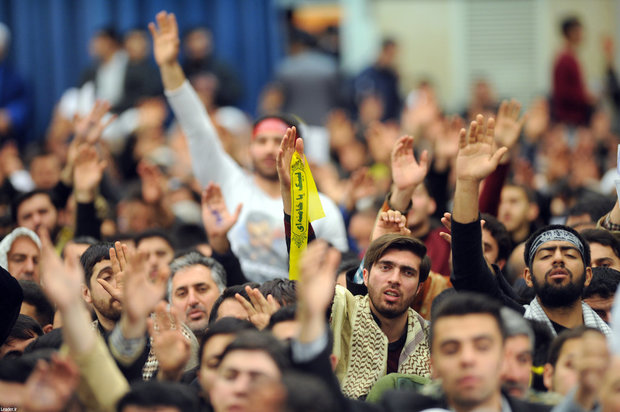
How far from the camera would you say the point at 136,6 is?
1370 cm

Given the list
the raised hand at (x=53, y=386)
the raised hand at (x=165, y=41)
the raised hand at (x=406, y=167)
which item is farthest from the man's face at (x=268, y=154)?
the raised hand at (x=53, y=386)

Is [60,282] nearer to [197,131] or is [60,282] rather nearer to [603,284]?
[603,284]

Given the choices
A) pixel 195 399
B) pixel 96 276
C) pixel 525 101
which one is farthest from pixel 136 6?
pixel 195 399

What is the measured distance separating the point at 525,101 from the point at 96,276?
385 inches

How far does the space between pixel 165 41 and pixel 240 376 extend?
12.0 feet

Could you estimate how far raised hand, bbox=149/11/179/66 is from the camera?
702cm

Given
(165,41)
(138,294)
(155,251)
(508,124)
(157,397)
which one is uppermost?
(165,41)

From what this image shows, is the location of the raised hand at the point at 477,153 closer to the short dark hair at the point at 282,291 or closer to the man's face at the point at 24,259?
the short dark hair at the point at 282,291

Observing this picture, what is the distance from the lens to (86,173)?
7.01 metres

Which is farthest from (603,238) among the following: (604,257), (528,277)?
(528,277)

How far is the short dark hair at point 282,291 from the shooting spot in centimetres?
505

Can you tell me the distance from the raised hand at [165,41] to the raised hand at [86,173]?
0.76 meters

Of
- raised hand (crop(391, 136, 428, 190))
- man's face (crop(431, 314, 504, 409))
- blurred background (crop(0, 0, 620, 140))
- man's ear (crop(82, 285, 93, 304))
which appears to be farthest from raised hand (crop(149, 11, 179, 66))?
blurred background (crop(0, 0, 620, 140))

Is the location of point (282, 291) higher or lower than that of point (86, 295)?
higher
